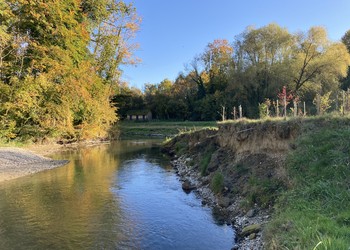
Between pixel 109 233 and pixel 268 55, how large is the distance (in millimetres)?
49103

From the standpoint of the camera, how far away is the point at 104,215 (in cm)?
1034

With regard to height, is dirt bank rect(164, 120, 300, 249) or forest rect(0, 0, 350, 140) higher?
forest rect(0, 0, 350, 140)

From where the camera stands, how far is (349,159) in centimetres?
793

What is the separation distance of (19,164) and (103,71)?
24.0m

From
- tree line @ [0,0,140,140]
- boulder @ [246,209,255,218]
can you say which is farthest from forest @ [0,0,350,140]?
boulder @ [246,209,255,218]

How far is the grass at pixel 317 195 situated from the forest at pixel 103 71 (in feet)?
7.69

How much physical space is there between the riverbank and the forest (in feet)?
7.40

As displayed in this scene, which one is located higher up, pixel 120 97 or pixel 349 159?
pixel 120 97

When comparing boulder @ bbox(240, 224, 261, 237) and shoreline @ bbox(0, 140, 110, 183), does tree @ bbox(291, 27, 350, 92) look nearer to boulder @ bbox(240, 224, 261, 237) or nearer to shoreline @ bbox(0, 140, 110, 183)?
shoreline @ bbox(0, 140, 110, 183)

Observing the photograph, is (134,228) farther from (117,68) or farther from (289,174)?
(117,68)

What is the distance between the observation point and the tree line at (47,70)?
2706 cm

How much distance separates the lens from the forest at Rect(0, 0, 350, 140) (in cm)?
2736

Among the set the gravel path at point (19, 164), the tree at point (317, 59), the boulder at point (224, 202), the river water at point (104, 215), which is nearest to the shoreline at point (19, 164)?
the gravel path at point (19, 164)

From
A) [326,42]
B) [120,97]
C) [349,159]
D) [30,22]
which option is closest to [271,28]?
[326,42]
